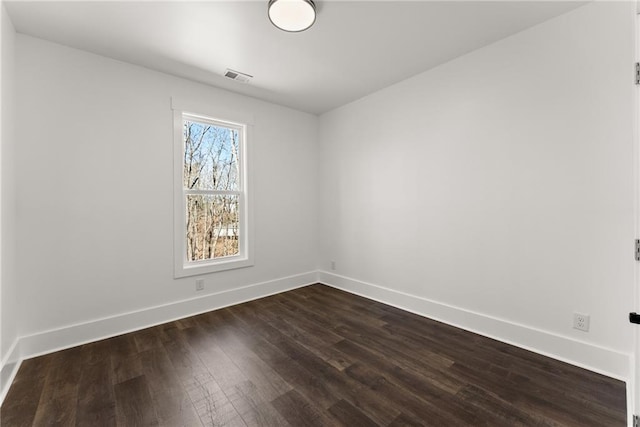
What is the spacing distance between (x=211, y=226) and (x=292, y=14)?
250 centimetres

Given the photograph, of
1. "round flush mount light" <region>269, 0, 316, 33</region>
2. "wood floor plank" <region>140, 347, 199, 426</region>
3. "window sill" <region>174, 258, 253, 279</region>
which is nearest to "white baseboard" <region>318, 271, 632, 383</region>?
"window sill" <region>174, 258, 253, 279</region>

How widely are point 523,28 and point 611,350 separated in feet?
8.50

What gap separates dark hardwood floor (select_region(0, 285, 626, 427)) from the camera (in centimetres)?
160

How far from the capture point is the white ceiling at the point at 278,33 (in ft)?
6.66

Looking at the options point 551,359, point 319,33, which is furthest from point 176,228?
point 551,359

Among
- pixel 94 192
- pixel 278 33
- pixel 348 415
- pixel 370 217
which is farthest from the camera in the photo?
pixel 370 217

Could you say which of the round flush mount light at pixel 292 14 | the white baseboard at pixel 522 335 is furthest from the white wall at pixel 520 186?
the round flush mount light at pixel 292 14

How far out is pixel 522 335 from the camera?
2.34 metres

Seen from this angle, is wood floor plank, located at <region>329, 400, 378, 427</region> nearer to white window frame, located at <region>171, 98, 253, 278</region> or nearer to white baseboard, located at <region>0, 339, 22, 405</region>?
white baseboard, located at <region>0, 339, 22, 405</region>

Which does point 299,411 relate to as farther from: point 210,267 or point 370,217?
point 370,217

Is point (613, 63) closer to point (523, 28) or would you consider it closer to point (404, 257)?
point (523, 28)

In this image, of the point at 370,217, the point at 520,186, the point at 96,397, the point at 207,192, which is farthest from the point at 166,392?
the point at 520,186

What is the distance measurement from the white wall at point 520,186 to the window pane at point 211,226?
1882 millimetres

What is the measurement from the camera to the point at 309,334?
8.61 ft
